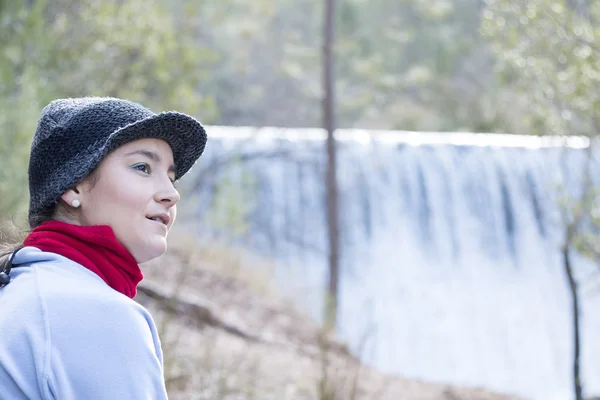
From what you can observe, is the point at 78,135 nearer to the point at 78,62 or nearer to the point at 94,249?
the point at 94,249

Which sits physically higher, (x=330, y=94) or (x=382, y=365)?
(x=330, y=94)

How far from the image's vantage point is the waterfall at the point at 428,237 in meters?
13.8

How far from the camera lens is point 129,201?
4.89 feet

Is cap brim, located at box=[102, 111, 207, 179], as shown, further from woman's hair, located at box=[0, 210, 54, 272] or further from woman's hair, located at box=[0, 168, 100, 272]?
woman's hair, located at box=[0, 210, 54, 272]

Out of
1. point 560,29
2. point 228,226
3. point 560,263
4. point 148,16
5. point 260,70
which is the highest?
point 560,29

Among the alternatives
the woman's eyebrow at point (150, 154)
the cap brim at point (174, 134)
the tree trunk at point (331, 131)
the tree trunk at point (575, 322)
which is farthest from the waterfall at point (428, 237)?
the woman's eyebrow at point (150, 154)

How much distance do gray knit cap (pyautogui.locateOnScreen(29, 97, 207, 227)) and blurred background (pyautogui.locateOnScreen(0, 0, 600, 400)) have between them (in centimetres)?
415

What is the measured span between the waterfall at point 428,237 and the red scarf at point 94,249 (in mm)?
11893

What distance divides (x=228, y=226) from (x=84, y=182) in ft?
38.7

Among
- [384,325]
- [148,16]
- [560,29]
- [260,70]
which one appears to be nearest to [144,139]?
[560,29]

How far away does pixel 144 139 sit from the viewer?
152cm

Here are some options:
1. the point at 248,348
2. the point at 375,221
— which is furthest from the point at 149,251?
the point at 375,221

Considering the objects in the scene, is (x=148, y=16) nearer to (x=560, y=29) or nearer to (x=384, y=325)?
(x=560, y=29)

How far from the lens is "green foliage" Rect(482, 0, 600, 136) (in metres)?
6.40
